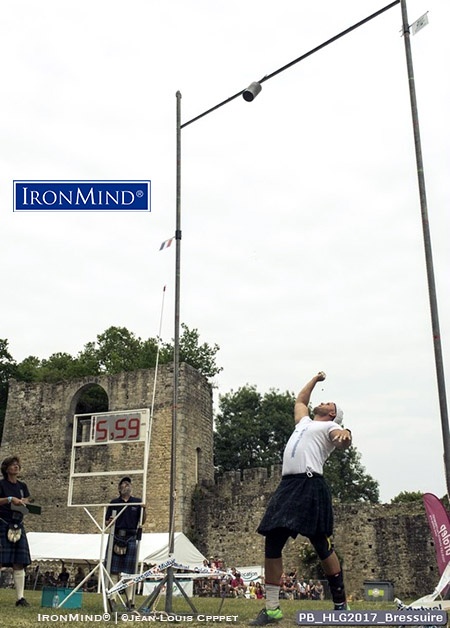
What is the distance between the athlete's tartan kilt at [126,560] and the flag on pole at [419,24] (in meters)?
6.79

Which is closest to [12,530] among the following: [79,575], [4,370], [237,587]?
[237,587]


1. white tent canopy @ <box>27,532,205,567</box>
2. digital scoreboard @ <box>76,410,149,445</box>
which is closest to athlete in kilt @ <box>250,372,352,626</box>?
digital scoreboard @ <box>76,410,149,445</box>

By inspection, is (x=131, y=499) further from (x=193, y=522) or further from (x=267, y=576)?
(x=193, y=522)

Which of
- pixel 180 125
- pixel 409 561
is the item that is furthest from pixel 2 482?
pixel 409 561

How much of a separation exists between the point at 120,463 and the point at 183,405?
3337mm

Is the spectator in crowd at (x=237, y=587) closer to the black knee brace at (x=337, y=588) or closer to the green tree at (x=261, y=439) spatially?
the black knee brace at (x=337, y=588)

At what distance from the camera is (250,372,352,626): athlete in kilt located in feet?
20.3

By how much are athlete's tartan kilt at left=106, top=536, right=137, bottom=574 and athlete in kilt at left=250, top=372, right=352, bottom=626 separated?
379cm

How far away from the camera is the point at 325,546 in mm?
6262

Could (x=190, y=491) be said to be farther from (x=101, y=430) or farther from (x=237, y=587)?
(x=101, y=430)

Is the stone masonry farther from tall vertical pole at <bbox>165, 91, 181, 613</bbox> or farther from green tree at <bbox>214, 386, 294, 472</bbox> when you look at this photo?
green tree at <bbox>214, 386, 294, 472</bbox>

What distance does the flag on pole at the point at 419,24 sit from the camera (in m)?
8.02

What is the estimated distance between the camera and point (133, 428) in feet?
32.4

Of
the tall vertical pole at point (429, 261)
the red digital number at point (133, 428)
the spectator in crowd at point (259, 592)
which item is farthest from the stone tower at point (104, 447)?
the tall vertical pole at point (429, 261)
